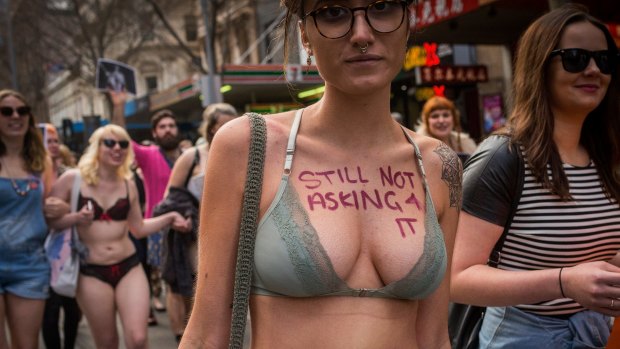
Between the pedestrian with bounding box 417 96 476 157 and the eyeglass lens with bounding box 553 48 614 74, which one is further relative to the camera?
the pedestrian with bounding box 417 96 476 157

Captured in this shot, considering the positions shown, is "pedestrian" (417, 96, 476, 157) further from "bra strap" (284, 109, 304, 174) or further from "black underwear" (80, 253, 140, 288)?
"bra strap" (284, 109, 304, 174)

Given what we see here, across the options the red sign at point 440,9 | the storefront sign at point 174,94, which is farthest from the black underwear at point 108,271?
the storefront sign at point 174,94

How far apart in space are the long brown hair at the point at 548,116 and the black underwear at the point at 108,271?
3.50 meters

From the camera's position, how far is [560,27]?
2516 millimetres

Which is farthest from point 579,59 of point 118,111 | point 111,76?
point 111,76

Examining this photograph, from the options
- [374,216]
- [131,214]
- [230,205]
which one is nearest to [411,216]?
[374,216]

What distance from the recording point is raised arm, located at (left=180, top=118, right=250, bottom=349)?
1.67m

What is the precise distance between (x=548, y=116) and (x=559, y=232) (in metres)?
0.45

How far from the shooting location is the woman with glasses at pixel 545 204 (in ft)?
7.68

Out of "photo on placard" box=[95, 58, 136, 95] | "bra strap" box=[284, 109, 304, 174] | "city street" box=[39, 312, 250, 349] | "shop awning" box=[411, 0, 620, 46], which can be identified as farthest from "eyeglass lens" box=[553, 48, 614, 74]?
"photo on placard" box=[95, 58, 136, 95]

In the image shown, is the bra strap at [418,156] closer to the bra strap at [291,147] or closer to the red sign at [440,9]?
the bra strap at [291,147]

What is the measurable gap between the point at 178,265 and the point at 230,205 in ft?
15.5

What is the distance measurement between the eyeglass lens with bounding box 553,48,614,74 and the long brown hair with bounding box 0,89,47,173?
13.6ft

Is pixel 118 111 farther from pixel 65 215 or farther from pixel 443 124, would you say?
pixel 443 124
